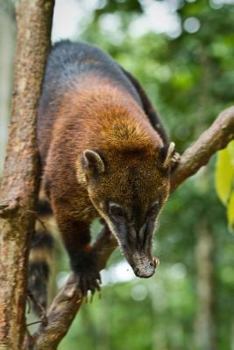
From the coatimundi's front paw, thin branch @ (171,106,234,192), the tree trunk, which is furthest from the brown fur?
the tree trunk

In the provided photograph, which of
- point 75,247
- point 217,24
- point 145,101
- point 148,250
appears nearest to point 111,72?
point 145,101

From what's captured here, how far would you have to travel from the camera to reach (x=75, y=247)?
493 centimetres

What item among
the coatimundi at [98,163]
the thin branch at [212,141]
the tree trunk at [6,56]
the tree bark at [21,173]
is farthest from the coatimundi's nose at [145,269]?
the tree trunk at [6,56]

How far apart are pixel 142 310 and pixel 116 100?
23.3 metres

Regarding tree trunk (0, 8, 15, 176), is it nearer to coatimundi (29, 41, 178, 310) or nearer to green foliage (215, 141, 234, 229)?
coatimundi (29, 41, 178, 310)

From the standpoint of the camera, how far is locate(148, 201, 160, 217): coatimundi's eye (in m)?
4.28

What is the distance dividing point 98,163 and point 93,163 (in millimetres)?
30

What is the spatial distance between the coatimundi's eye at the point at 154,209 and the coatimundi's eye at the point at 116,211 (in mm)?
156

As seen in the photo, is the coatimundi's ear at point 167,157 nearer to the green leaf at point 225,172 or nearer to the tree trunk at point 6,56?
the green leaf at point 225,172

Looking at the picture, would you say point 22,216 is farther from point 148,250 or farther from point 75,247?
point 75,247

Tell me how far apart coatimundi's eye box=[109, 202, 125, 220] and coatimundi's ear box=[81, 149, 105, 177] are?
24 cm

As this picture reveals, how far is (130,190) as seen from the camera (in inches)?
169

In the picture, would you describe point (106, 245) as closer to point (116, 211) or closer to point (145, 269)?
point (116, 211)

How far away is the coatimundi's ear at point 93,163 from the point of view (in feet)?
14.6
